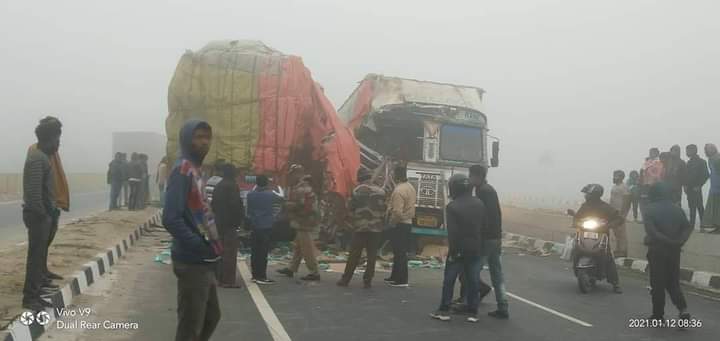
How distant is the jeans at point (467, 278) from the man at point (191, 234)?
3626 millimetres

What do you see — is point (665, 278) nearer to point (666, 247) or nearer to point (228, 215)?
point (666, 247)

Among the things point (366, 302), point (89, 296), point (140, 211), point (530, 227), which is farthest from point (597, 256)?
point (140, 211)

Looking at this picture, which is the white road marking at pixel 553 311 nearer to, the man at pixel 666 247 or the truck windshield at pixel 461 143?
the man at pixel 666 247

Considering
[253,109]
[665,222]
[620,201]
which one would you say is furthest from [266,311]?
[620,201]

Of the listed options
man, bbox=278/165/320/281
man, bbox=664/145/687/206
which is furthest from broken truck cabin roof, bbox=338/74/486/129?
man, bbox=278/165/320/281

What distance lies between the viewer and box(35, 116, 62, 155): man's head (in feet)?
21.1

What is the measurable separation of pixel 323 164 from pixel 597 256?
5702mm

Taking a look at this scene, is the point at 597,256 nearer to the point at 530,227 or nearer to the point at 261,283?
the point at 261,283

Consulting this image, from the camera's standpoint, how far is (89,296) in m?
7.69

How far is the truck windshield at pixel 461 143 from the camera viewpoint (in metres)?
14.2

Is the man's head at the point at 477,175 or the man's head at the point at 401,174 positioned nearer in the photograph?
the man's head at the point at 477,175

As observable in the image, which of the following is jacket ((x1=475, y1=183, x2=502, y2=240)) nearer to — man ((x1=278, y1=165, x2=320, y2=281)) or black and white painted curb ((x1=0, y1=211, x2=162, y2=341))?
man ((x1=278, y1=165, x2=320, y2=281))

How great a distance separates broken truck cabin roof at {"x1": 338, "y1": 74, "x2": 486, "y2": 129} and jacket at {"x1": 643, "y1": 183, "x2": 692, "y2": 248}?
7.31 m

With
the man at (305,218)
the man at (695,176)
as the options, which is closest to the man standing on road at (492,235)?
the man at (305,218)
